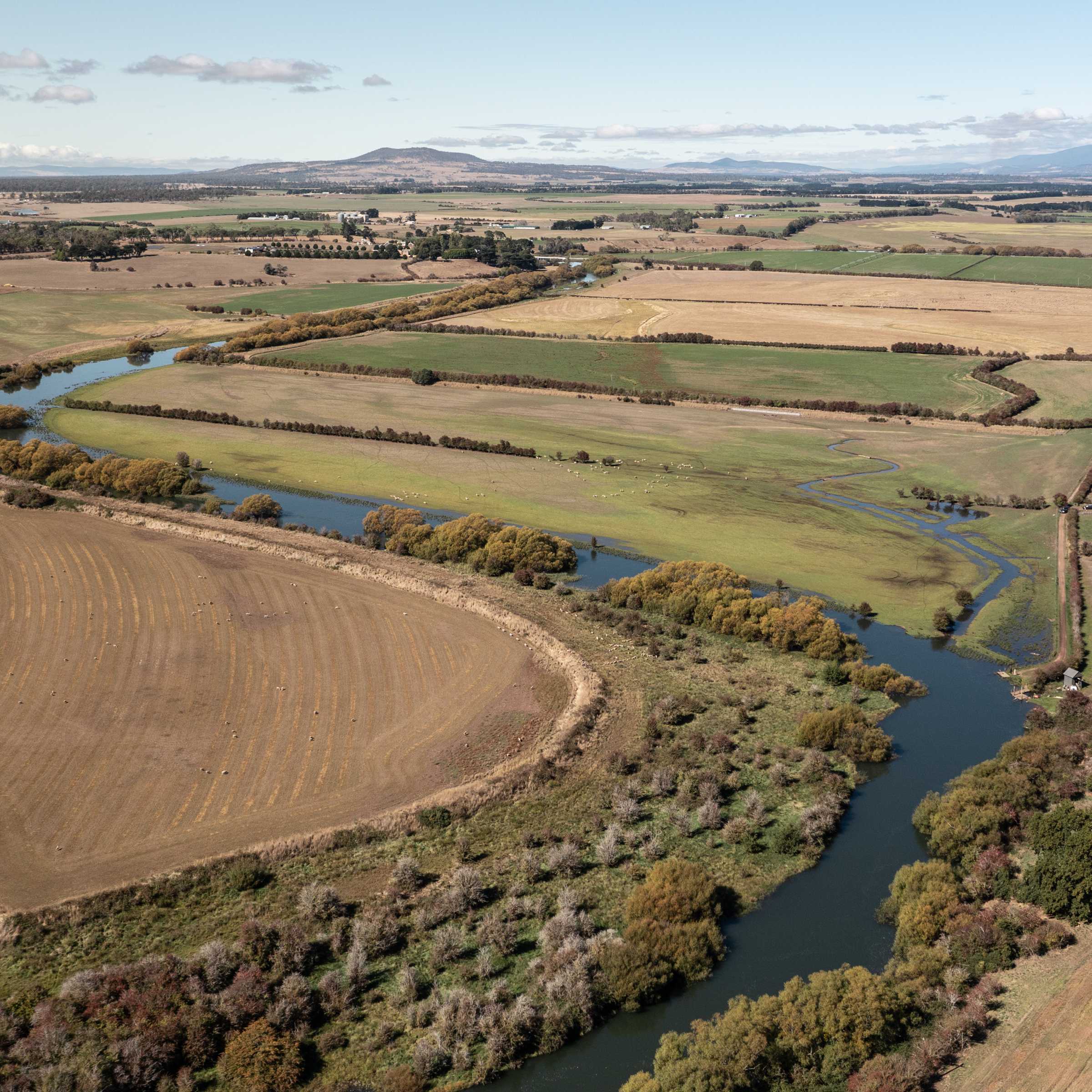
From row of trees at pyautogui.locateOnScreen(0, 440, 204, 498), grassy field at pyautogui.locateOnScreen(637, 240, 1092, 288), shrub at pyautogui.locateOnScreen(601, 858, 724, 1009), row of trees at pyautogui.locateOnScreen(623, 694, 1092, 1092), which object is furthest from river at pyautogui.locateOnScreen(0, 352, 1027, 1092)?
grassy field at pyautogui.locateOnScreen(637, 240, 1092, 288)

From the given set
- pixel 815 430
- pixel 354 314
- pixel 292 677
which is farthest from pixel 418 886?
pixel 354 314

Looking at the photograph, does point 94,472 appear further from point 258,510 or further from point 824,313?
point 824,313

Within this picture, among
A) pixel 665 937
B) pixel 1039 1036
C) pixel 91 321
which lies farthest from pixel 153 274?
pixel 1039 1036

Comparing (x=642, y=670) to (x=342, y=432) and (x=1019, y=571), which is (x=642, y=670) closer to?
(x=1019, y=571)

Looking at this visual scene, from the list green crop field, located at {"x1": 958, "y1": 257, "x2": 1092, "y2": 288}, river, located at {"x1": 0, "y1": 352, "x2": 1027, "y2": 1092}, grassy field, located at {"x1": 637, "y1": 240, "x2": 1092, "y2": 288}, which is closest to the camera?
river, located at {"x1": 0, "y1": 352, "x2": 1027, "y2": 1092}

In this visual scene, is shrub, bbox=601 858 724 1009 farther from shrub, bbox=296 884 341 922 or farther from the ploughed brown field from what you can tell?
the ploughed brown field

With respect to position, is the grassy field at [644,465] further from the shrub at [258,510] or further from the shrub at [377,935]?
the shrub at [377,935]
